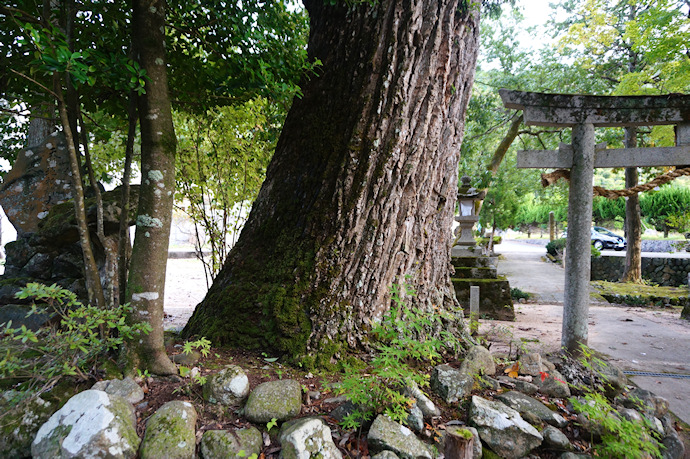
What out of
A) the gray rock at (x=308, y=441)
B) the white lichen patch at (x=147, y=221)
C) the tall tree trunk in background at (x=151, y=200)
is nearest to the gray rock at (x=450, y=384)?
the gray rock at (x=308, y=441)

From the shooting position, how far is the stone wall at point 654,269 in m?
11.7

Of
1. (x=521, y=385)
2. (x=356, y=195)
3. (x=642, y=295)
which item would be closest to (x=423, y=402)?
(x=521, y=385)

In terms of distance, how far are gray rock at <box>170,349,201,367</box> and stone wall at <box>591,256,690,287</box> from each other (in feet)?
48.1

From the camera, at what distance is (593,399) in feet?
7.43

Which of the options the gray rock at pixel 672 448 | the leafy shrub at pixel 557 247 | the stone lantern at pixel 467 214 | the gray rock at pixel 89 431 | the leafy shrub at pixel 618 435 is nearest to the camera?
the gray rock at pixel 89 431

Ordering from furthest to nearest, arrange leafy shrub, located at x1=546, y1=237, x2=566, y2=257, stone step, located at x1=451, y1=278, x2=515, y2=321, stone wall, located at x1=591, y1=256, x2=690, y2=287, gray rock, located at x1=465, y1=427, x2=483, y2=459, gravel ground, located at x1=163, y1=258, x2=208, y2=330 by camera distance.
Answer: leafy shrub, located at x1=546, y1=237, x2=566, y2=257 → stone wall, located at x1=591, y1=256, x2=690, y2=287 → stone step, located at x1=451, y1=278, x2=515, y2=321 → gravel ground, located at x1=163, y1=258, x2=208, y2=330 → gray rock, located at x1=465, y1=427, x2=483, y2=459

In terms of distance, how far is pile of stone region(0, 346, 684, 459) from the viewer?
1775 millimetres

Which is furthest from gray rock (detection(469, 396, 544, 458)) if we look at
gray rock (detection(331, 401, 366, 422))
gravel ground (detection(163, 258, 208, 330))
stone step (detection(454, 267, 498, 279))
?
stone step (detection(454, 267, 498, 279))

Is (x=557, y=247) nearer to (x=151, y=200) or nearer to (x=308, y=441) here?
(x=308, y=441)

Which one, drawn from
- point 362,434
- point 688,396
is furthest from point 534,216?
point 362,434

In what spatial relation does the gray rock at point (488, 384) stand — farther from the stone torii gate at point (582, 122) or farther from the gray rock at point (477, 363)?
the stone torii gate at point (582, 122)

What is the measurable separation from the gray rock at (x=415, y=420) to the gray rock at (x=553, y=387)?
1.27 metres

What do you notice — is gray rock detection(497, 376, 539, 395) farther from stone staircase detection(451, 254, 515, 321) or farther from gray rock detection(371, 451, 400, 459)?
stone staircase detection(451, 254, 515, 321)

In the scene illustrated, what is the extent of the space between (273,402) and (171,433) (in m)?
0.55
